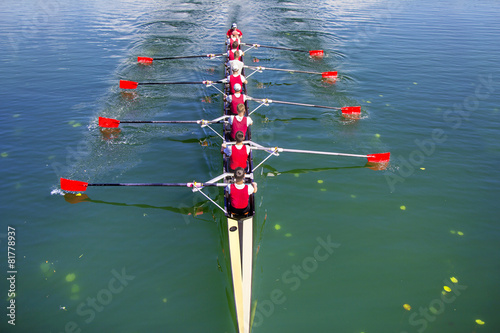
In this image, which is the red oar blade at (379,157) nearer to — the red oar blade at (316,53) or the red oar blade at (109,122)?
the red oar blade at (109,122)

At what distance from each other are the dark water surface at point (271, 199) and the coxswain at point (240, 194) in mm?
1026

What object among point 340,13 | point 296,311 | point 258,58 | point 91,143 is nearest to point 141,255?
point 296,311

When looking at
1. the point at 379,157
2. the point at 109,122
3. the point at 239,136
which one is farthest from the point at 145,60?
the point at 379,157

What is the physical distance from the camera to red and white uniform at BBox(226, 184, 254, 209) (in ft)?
26.2

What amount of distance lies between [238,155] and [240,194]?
1.56m

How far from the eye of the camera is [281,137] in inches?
522

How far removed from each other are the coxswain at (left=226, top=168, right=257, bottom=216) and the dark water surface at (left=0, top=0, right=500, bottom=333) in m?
1.03

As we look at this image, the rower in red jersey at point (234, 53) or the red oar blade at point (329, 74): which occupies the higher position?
the rower in red jersey at point (234, 53)

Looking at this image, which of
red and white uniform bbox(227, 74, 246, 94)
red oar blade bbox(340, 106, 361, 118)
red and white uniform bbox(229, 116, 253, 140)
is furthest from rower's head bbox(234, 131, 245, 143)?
red oar blade bbox(340, 106, 361, 118)

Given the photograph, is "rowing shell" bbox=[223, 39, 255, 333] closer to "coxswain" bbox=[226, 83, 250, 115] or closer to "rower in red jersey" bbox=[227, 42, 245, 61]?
"coxswain" bbox=[226, 83, 250, 115]

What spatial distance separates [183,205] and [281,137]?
5276 mm

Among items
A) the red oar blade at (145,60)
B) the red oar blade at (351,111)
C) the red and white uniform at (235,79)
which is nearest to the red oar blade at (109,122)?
the red and white uniform at (235,79)

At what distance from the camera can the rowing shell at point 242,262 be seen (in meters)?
6.79

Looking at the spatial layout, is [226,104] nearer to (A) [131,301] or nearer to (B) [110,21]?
(A) [131,301]
